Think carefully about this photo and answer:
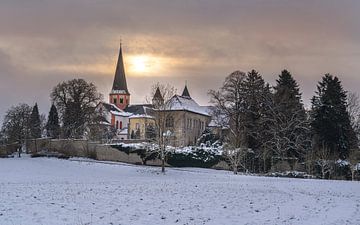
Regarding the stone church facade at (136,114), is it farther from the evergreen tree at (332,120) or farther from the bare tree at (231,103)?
the evergreen tree at (332,120)

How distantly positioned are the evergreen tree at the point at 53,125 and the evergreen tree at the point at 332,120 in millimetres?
42649

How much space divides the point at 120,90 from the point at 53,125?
37049 millimetres

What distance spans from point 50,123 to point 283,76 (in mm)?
45711

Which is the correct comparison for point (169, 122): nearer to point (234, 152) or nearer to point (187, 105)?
point (234, 152)

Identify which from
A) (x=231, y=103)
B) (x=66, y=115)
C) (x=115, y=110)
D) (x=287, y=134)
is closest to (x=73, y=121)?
(x=66, y=115)

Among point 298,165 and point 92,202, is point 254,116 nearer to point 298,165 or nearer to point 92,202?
point 298,165

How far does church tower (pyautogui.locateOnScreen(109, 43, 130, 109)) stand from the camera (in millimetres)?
114750

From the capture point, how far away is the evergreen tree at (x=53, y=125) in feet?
250

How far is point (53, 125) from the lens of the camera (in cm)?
7962

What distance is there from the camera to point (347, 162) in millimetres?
48281

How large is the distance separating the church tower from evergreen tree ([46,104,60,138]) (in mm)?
28284

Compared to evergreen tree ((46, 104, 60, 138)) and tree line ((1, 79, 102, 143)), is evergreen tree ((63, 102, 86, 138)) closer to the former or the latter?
tree line ((1, 79, 102, 143))

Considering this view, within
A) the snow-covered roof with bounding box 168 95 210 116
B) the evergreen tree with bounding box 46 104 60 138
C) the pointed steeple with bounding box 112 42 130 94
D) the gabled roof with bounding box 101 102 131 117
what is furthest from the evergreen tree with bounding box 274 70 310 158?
the pointed steeple with bounding box 112 42 130 94

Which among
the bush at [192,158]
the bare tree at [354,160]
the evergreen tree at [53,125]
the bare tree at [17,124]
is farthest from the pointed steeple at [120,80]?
the bare tree at [354,160]
